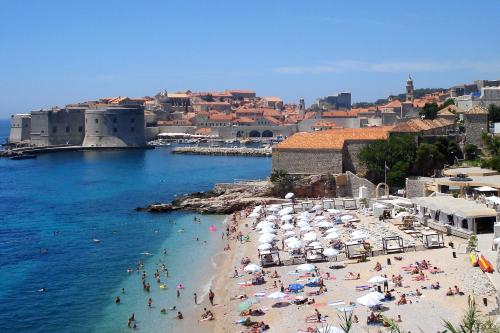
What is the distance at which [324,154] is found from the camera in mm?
32469

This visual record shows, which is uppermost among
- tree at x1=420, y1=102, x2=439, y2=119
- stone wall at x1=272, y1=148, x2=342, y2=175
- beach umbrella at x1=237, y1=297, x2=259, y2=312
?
tree at x1=420, y1=102, x2=439, y2=119

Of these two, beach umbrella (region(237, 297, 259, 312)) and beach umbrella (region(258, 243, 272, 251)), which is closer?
beach umbrella (region(237, 297, 259, 312))

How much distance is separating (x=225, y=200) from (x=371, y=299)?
19.1m

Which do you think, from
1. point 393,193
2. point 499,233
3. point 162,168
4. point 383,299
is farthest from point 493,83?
point 383,299

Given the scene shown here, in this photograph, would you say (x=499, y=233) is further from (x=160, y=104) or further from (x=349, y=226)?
(x=160, y=104)

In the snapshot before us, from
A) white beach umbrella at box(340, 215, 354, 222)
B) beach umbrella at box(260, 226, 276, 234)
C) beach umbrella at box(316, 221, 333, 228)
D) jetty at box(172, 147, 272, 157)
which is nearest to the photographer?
beach umbrella at box(260, 226, 276, 234)

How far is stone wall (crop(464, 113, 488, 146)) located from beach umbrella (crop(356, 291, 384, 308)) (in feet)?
68.9

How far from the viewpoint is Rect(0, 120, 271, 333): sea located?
17.6 m

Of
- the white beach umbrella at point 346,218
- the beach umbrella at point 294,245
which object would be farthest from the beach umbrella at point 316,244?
the white beach umbrella at point 346,218

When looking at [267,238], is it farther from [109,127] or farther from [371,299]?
[109,127]

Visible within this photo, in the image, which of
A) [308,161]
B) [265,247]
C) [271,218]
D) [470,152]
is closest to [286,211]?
[271,218]

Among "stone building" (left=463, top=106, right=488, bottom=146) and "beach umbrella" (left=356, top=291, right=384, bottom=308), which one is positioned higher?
"stone building" (left=463, top=106, right=488, bottom=146)

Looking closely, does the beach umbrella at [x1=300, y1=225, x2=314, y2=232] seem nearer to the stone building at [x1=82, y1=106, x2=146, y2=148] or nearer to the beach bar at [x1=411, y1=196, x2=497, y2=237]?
the beach bar at [x1=411, y1=196, x2=497, y2=237]

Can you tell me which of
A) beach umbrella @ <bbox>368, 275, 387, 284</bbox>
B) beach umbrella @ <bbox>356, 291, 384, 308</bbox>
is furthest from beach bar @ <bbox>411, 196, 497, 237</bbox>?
beach umbrella @ <bbox>356, 291, 384, 308</bbox>
